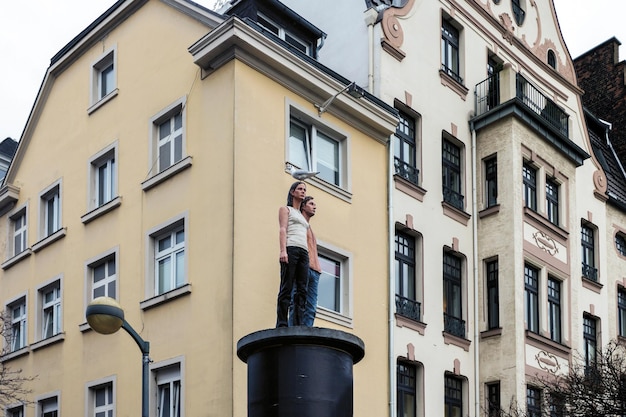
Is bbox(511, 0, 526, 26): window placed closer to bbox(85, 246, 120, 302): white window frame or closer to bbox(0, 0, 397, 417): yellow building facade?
bbox(0, 0, 397, 417): yellow building facade

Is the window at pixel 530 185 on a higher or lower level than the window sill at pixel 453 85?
lower

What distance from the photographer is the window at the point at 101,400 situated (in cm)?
2471

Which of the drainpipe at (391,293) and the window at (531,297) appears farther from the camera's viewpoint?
the window at (531,297)

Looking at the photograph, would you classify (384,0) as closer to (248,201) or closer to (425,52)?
(425,52)

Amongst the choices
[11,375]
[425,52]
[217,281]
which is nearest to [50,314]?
[11,375]

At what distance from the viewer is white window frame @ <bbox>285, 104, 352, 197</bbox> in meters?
24.2

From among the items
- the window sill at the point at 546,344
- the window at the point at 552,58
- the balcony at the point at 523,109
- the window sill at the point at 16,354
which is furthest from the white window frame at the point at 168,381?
the window at the point at 552,58

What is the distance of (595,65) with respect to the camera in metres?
43.2

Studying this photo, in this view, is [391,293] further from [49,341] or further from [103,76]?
[103,76]

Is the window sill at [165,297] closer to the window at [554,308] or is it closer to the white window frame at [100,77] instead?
the white window frame at [100,77]

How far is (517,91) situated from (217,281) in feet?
38.7

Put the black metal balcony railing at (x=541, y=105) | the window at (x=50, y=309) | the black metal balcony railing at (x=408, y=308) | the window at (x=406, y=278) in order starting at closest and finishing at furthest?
the black metal balcony railing at (x=408, y=308)
the window at (x=406, y=278)
the window at (x=50, y=309)
the black metal balcony railing at (x=541, y=105)

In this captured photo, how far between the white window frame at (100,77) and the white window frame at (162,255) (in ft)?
15.2

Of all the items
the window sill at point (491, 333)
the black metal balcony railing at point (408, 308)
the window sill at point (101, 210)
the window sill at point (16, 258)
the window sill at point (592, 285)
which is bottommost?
the window sill at point (491, 333)
